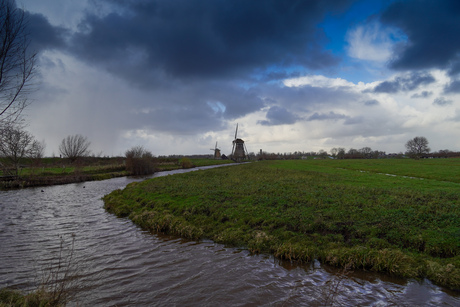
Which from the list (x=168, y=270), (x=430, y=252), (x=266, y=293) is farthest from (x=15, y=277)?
(x=430, y=252)

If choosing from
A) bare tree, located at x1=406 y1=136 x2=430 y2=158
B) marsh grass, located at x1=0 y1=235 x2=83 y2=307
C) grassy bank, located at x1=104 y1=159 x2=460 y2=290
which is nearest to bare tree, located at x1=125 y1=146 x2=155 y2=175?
grassy bank, located at x1=104 y1=159 x2=460 y2=290

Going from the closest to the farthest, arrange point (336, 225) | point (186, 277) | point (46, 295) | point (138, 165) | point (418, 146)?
point (46, 295) → point (186, 277) → point (336, 225) → point (138, 165) → point (418, 146)

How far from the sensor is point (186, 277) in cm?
749

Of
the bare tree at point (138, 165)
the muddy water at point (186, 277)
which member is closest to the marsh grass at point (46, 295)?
the muddy water at point (186, 277)

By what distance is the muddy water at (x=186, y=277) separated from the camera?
20.2 ft

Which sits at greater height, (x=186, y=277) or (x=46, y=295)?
(x=46, y=295)

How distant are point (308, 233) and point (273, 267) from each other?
2790mm

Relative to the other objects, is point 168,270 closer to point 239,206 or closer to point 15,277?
point 15,277

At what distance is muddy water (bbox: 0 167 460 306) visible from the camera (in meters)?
6.16

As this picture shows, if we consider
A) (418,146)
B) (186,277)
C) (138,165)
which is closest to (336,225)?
(186,277)

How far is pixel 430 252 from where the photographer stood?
8.05m

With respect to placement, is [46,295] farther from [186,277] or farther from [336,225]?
[336,225]

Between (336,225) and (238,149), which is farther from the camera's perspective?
(238,149)

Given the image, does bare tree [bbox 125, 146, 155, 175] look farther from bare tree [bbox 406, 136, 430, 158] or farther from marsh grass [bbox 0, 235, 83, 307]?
bare tree [bbox 406, 136, 430, 158]
